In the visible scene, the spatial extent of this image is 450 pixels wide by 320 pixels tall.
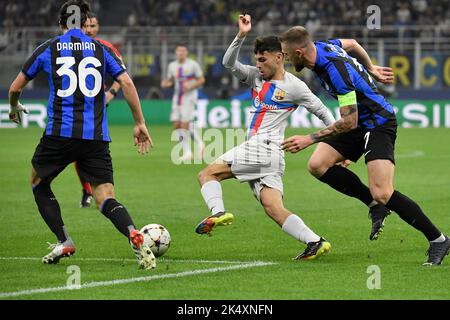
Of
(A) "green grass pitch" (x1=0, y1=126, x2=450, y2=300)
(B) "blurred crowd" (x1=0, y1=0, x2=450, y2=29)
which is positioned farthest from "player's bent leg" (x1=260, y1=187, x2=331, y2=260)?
(B) "blurred crowd" (x1=0, y1=0, x2=450, y2=29)

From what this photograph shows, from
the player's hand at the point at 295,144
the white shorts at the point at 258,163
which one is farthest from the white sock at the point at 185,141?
the player's hand at the point at 295,144

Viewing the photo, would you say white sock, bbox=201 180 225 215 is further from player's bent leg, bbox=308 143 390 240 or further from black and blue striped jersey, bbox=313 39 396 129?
black and blue striped jersey, bbox=313 39 396 129

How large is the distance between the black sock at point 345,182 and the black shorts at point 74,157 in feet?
7.46

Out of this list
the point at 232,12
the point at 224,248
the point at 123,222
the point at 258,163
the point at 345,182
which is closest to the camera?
A: the point at 123,222

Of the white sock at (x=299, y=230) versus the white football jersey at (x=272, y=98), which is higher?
the white football jersey at (x=272, y=98)

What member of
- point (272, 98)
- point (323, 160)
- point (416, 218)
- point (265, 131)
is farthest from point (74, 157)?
point (416, 218)

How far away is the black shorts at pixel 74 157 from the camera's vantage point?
845 centimetres

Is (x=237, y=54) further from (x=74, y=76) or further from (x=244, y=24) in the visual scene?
(x=74, y=76)

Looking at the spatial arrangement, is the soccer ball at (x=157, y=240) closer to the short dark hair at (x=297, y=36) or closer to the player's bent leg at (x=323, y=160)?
the player's bent leg at (x=323, y=160)

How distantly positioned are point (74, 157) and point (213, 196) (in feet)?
4.32

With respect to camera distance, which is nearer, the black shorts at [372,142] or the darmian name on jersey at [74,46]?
the darmian name on jersey at [74,46]

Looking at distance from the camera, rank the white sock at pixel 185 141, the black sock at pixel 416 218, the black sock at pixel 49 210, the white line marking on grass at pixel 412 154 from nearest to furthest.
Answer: the black sock at pixel 416 218, the black sock at pixel 49 210, the white sock at pixel 185 141, the white line marking on grass at pixel 412 154

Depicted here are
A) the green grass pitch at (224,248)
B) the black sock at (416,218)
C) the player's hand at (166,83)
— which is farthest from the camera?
the player's hand at (166,83)

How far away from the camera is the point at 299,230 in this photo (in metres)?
8.77
